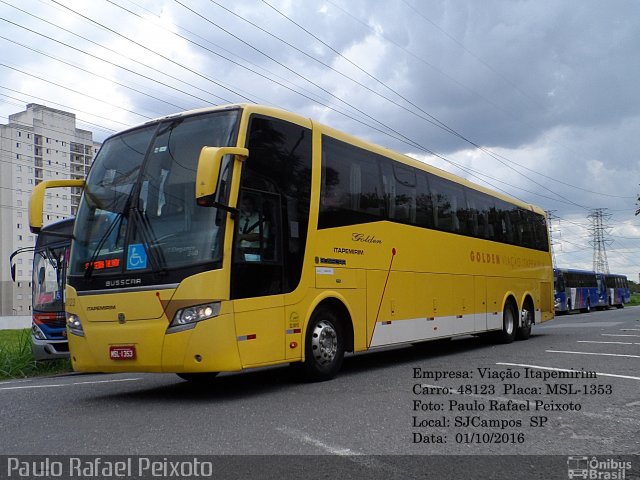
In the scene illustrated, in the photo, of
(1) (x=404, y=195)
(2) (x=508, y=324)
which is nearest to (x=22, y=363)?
(1) (x=404, y=195)

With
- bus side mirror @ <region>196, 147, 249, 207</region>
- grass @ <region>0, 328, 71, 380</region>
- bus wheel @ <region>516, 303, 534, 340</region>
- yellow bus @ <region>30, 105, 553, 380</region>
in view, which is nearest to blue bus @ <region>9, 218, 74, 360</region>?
grass @ <region>0, 328, 71, 380</region>

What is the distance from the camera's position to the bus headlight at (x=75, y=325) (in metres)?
8.03

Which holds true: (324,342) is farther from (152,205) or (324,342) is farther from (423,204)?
(423,204)

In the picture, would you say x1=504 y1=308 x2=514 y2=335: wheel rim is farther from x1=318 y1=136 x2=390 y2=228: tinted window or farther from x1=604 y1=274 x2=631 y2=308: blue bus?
x1=604 y1=274 x2=631 y2=308: blue bus

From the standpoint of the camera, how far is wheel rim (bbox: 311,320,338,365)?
343 inches

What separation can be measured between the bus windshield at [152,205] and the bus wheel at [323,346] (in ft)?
6.65

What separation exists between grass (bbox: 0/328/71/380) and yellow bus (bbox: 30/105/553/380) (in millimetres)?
5302

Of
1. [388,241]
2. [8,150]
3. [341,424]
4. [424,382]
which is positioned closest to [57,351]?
[388,241]

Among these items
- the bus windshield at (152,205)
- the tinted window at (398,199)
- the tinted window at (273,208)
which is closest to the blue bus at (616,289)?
the tinted window at (398,199)

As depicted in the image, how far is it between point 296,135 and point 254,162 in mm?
1057

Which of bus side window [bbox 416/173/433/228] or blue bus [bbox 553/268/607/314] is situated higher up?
bus side window [bbox 416/173/433/228]

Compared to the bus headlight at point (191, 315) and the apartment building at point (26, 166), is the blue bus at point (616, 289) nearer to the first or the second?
the bus headlight at point (191, 315)

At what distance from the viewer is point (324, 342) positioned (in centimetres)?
885

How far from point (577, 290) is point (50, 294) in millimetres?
40595
